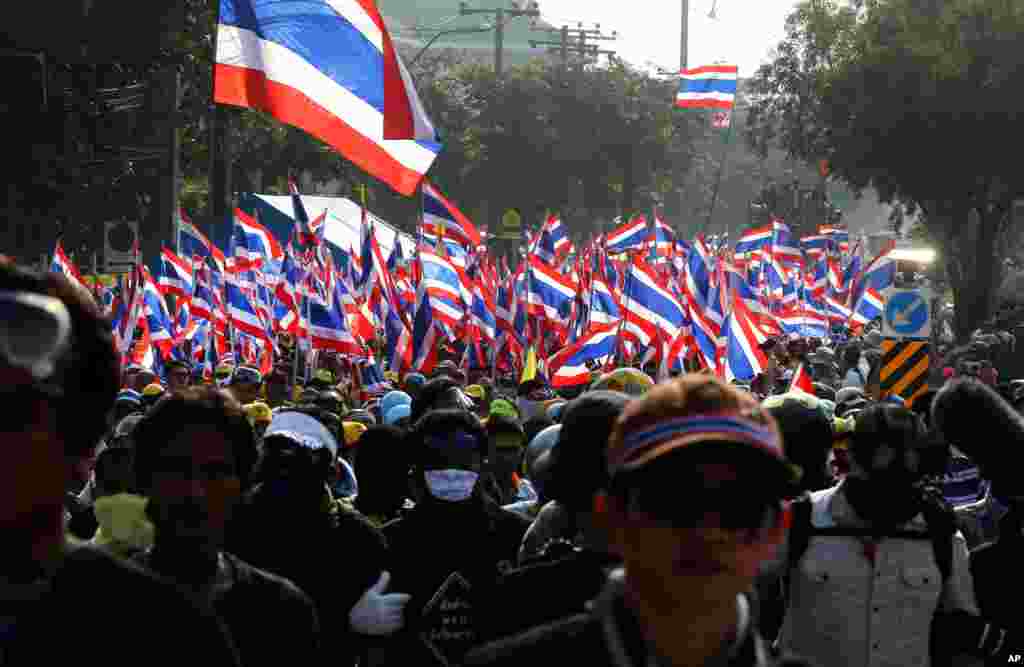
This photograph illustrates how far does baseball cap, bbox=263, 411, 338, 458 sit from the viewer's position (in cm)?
518

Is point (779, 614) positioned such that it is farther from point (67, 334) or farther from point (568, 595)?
point (67, 334)

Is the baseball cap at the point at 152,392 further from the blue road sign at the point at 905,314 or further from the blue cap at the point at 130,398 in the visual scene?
the blue road sign at the point at 905,314

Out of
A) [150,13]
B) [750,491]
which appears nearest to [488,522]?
[750,491]

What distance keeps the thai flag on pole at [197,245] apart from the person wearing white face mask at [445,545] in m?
13.6

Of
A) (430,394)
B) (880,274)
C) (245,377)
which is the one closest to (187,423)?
(430,394)

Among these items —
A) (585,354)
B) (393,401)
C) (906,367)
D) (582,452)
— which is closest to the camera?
(582,452)

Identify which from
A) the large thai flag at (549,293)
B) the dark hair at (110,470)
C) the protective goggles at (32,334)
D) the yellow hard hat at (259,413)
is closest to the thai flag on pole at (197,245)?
the large thai flag at (549,293)

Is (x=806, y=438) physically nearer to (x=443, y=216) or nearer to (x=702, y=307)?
(x=702, y=307)

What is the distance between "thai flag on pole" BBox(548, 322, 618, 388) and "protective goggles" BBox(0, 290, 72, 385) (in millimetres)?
14039

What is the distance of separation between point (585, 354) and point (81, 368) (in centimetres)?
1480

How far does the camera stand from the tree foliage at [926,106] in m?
40.2

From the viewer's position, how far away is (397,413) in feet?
34.0

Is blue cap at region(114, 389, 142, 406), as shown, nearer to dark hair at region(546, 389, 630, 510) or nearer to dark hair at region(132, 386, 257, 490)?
dark hair at region(546, 389, 630, 510)

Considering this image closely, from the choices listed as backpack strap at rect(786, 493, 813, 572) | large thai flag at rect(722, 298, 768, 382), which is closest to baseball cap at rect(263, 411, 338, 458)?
backpack strap at rect(786, 493, 813, 572)
